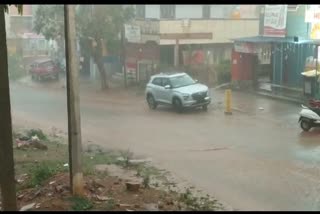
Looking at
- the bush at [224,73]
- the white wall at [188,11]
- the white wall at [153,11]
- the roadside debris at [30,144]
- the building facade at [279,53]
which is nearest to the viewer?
the roadside debris at [30,144]

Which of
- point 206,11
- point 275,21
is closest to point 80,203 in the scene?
point 275,21

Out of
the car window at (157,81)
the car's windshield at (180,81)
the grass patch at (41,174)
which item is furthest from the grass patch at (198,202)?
the car window at (157,81)

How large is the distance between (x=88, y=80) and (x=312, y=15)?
1865cm

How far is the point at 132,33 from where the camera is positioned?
118ft

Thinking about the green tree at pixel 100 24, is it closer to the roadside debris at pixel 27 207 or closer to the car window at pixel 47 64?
the car window at pixel 47 64

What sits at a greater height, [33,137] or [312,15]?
[312,15]

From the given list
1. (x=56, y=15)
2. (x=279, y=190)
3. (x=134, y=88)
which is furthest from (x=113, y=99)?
(x=279, y=190)

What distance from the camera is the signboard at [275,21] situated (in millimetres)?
28031

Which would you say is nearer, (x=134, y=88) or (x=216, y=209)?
(x=216, y=209)

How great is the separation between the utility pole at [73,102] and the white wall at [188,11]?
3297cm

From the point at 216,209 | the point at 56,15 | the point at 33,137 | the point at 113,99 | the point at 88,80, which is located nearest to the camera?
the point at 216,209

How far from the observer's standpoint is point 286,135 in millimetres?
17984

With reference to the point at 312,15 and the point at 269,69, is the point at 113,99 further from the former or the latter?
the point at 312,15

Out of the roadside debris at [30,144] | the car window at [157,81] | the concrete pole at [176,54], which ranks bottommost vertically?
the roadside debris at [30,144]
